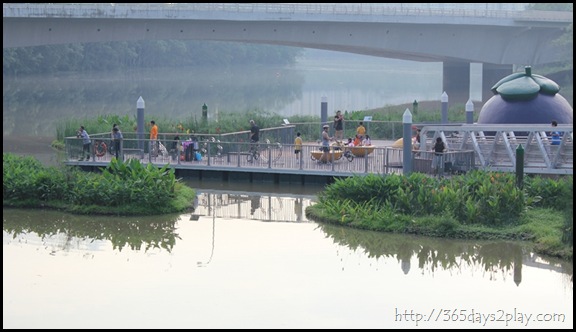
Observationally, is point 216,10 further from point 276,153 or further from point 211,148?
point 211,148

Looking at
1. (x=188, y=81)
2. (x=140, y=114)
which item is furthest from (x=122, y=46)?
(x=140, y=114)

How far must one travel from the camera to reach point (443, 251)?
25453mm

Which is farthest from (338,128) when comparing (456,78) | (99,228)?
(456,78)

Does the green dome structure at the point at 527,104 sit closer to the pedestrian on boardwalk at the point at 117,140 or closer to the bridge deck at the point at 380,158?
the bridge deck at the point at 380,158

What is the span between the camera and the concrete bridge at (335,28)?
192 ft

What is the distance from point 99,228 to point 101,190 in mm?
1854

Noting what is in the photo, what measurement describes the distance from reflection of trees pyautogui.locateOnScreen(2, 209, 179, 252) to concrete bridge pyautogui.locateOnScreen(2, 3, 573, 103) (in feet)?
90.9

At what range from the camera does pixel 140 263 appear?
2430 centimetres

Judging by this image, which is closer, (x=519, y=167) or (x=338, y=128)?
(x=519, y=167)

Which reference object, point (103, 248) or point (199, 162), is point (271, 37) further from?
point (103, 248)

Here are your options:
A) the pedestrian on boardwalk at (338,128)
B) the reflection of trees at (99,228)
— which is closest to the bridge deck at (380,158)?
Answer: the pedestrian on boardwalk at (338,128)

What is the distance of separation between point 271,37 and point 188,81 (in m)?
35.2

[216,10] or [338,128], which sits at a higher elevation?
[216,10]

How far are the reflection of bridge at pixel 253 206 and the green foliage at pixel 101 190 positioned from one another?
0.92 m
